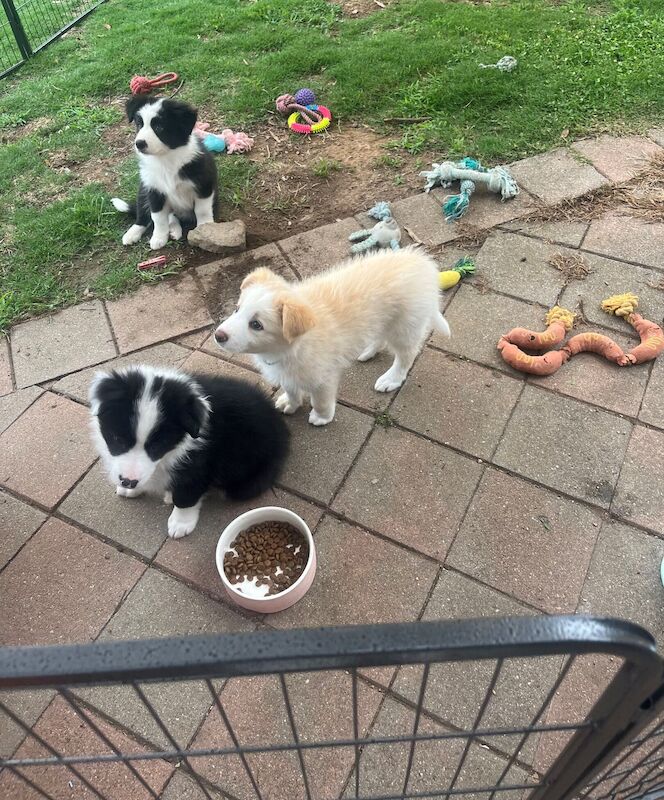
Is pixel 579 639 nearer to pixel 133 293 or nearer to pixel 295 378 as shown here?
pixel 295 378

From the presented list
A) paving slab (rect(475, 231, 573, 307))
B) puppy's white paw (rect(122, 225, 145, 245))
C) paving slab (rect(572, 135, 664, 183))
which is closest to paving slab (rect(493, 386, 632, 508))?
paving slab (rect(475, 231, 573, 307))

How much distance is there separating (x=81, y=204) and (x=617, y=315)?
398 cm

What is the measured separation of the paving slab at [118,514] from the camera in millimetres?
2566

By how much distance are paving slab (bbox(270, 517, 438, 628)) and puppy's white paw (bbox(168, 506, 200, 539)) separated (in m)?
0.58

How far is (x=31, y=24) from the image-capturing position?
25.1 feet

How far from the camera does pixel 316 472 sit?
2766 mm

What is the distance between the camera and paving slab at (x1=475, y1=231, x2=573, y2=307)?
11.3 feet

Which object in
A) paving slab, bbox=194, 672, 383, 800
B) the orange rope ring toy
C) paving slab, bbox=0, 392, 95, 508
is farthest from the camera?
the orange rope ring toy

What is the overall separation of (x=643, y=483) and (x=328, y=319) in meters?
1.67

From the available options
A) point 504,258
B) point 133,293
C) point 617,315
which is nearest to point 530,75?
point 504,258

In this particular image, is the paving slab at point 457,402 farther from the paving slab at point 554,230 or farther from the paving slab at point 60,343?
the paving slab at point 60,343

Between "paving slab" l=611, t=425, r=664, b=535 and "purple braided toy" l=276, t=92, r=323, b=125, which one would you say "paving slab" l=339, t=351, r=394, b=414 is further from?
"purple braided toy" l=276, t=92, r=323, b=125

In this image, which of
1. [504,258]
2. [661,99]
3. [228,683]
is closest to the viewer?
Answer: [228,683]

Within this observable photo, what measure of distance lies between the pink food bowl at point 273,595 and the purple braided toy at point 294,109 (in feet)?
12.9
